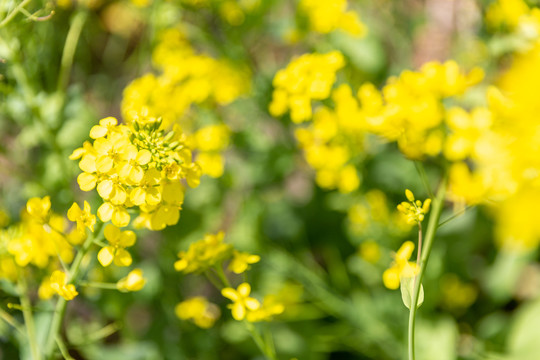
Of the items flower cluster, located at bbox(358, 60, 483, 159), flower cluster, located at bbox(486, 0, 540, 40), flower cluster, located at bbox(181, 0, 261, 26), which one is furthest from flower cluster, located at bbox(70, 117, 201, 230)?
flower cluster, located at bbox(486, 0, 540, 40)

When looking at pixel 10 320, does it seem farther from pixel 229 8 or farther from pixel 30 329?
pixel 229 8

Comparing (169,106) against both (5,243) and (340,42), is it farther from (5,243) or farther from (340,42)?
(340,42)

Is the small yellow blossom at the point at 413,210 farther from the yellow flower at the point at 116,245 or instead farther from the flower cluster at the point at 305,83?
the flower cluster at the point at 305,83

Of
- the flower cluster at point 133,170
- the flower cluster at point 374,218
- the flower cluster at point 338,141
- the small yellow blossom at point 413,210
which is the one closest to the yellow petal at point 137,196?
the flower cluster at point 133,170

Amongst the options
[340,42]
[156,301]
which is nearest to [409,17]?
[340,42]

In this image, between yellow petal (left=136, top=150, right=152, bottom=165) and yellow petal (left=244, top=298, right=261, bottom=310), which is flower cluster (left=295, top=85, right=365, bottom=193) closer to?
yellow petal (left=244, top=298, right=261, bottom=310)

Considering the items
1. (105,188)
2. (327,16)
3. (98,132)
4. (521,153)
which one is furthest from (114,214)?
(327,16)
